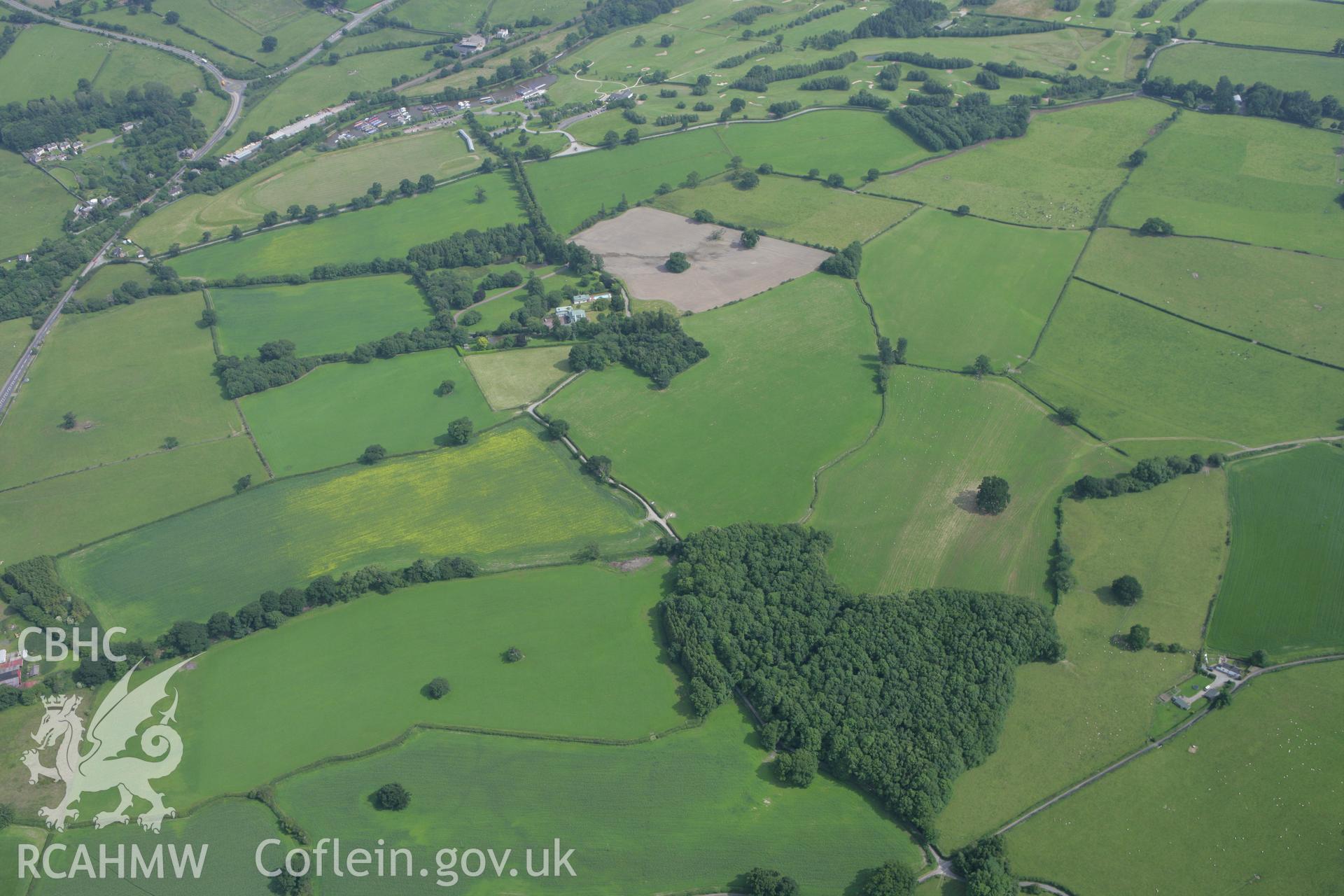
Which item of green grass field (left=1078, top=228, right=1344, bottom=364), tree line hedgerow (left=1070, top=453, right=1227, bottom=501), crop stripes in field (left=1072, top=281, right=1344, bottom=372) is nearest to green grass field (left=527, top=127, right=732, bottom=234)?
crop stripes in field (left=1072, top=281, right=1344, bottom=372)

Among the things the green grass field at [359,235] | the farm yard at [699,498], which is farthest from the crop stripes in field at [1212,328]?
the green grass field at [359,235]

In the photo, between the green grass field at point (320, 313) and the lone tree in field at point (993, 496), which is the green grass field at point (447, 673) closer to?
the lone tree in field at point (993, 496)

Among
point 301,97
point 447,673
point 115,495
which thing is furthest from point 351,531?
point 301,97

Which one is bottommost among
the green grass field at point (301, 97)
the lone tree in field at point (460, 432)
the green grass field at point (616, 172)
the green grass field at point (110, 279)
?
the lone tree in field at point (460, 432)

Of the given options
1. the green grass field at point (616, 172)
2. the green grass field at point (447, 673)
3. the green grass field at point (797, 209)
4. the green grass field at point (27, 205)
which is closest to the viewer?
the green grass field at point (447, 673)

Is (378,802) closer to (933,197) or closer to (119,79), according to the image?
(933,197)

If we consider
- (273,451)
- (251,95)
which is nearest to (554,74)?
(251,95)

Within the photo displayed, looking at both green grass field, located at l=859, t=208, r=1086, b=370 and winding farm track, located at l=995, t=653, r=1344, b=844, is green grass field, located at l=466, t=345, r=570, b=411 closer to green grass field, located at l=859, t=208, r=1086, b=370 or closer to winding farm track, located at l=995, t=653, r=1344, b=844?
green grass field, located at l=859, t=208, r=1086, b=370
